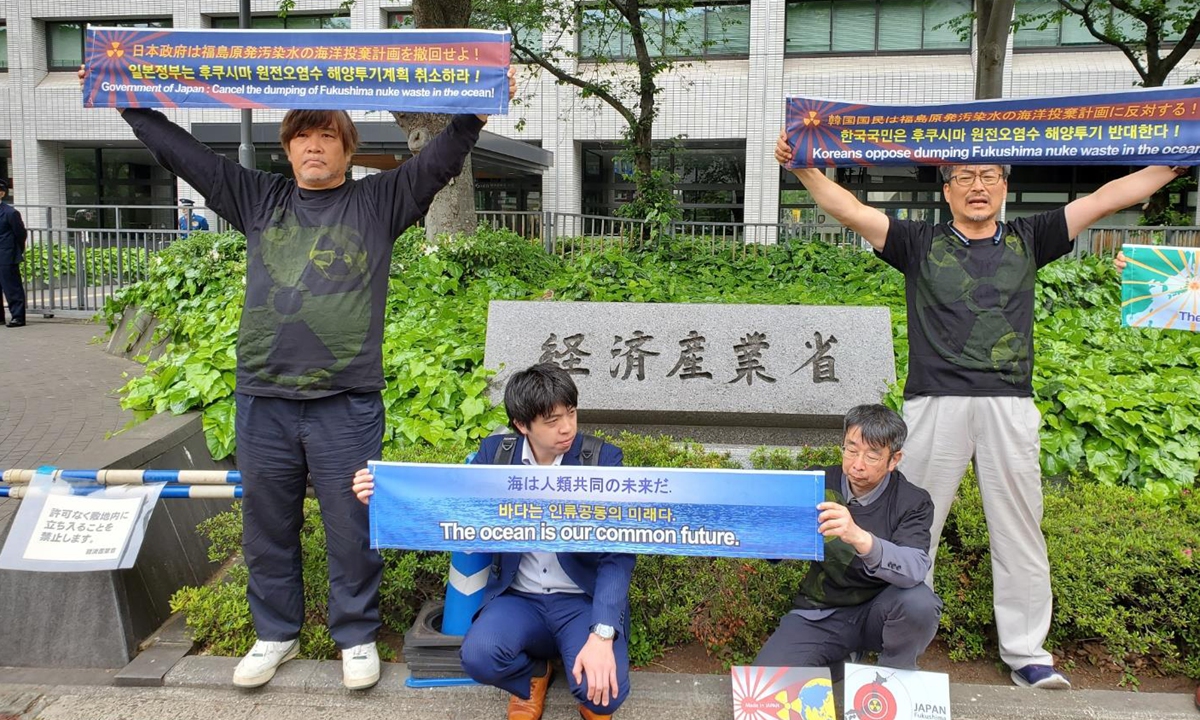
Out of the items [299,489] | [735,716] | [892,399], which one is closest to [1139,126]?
[892,399]

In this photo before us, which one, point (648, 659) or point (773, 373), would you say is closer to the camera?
point (648, 659)

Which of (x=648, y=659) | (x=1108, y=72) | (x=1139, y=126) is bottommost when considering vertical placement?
(x=648, y=659)

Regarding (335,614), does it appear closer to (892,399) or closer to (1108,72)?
(892,399)

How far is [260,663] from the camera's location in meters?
3.19

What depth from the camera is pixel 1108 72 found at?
58.0 ft

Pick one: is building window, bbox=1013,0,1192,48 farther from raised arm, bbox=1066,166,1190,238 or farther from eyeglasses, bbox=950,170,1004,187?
eyeglasses, bbox=950,170,1004,187

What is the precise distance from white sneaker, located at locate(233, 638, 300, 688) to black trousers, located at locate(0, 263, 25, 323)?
9754 millimetres

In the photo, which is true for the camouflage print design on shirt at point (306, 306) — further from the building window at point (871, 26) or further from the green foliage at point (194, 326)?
the building window at point (871, 26)

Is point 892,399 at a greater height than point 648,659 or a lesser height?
greater

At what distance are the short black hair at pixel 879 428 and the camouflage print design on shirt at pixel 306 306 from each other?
5.65ft

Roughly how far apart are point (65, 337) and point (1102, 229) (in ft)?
44.9

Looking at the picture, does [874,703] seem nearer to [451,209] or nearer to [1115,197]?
[1115,197]

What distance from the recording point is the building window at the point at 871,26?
18625 millimetres

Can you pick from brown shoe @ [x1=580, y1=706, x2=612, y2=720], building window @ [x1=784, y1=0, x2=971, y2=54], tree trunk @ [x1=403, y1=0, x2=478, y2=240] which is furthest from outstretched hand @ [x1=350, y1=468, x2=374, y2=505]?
building window @ [x1=784, y1=0, x2=971, y2=54]
